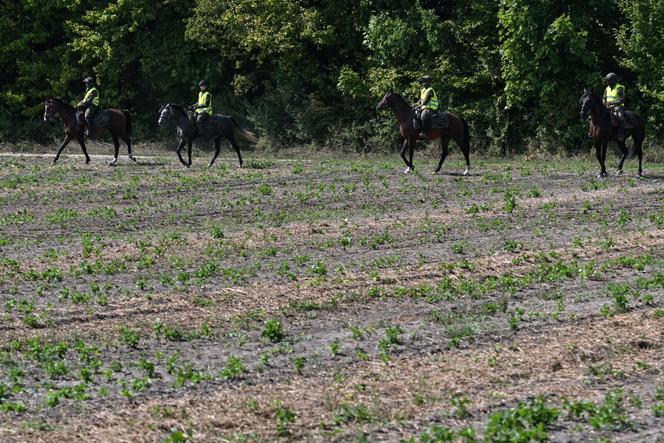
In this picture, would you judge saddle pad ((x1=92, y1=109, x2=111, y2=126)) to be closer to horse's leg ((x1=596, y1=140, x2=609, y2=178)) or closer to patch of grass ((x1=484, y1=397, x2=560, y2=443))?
horse's leg ((x1=596, y1=140, x2=609, y2=178))

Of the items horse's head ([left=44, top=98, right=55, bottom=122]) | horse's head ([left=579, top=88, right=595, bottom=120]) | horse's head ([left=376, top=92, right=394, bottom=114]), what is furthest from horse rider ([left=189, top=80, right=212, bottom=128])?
horse's head ([left=579, top=88, right=595, bottom=120])

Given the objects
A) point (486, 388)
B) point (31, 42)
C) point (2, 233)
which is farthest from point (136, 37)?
point (486, 388)

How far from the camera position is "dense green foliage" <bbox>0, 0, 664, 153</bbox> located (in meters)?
38.5

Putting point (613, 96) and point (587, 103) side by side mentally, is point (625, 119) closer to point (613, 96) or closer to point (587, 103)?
point (613, 96)

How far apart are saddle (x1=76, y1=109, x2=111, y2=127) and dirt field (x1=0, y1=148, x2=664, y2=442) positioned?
32.8 feet

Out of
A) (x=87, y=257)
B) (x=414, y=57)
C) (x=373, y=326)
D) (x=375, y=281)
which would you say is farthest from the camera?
(x=414, y=57)

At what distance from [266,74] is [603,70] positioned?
15168 mm

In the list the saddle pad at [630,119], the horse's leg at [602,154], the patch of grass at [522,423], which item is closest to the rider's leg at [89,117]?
the horse's leg at [602,154]

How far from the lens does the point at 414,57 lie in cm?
4331

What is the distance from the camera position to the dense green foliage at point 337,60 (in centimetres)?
3847

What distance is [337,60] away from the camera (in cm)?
4656

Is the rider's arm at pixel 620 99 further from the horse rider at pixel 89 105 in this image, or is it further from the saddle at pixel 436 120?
the horse rider at pixel 89 105

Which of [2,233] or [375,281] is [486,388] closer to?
[375,281]

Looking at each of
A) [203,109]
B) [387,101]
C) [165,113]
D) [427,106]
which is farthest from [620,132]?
[165,113]
